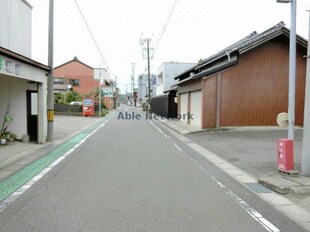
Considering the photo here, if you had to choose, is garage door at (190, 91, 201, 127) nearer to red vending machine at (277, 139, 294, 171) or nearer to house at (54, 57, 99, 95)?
red vending machine at (277, 139, 294, 171)

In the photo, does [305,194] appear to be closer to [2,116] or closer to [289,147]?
[289,147]

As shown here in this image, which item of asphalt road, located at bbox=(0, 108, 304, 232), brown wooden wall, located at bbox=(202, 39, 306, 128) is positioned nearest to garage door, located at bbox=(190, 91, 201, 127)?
brown wooden wall, located at bbox=(202, 39, 306, 128)

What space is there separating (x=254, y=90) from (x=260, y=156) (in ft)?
34.2

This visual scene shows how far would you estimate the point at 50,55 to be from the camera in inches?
624

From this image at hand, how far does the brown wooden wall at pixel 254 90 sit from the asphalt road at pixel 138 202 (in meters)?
11.2

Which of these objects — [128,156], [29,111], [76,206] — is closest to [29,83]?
[29,111]

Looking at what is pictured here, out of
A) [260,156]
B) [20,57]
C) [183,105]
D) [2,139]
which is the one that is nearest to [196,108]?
[183,105]

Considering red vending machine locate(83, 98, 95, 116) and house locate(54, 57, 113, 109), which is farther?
house locate(54, 57, 113, 109)

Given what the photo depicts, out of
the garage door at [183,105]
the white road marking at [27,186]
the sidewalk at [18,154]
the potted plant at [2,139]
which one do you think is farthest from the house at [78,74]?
the white road marking at [27,186]

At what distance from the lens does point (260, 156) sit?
37.3 ft

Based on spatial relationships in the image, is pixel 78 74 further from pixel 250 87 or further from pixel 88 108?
pixel 250 87

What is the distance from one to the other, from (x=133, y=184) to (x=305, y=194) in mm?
3365

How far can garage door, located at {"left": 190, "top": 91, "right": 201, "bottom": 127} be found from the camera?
23942 millimetres

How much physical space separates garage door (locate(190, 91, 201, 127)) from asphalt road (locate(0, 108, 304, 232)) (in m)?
14.2
